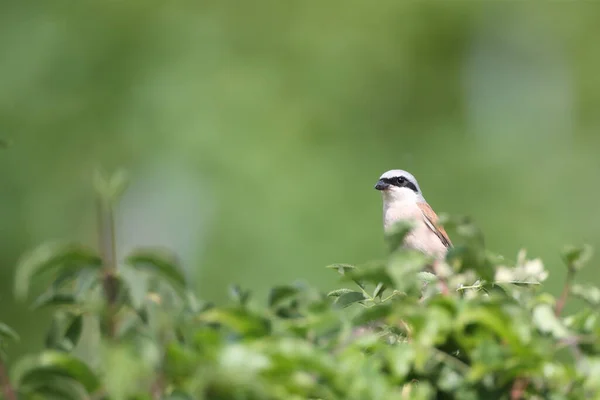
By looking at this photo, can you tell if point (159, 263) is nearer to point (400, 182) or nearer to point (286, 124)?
point (400, 182)

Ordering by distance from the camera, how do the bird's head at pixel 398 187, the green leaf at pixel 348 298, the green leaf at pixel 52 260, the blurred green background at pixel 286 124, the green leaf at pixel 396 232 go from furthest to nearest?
1. the blurred green background at pixel 286 124
2. the bird's head at pixel 398 187
3. the green leaf at pixel 348 298
4. the green leaf at pixel 396 232
5. the green leaf at pixel 52 260

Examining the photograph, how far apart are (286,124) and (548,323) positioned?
13.0m

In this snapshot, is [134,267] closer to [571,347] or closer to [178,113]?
[571,347]

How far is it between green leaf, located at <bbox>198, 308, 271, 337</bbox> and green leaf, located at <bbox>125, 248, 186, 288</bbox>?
13 cm

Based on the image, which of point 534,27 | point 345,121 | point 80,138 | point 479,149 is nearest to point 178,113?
point 80,138

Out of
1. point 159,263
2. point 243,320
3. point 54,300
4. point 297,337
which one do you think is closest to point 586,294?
point 297,337

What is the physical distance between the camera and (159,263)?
1606 mm

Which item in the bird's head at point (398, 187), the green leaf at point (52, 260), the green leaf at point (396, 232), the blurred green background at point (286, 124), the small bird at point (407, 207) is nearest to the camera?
the green leaf at point (52, 260)

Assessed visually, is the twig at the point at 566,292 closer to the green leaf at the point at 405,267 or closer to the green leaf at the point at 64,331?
the green leaf at the point at 405,267

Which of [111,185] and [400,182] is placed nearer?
[111,185]

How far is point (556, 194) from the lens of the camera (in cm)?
1496

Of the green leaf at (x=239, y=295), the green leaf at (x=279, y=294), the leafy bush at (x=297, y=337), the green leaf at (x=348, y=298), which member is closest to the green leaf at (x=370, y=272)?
the leafy bush at (x=297, y=337)

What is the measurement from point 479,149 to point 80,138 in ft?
25.3

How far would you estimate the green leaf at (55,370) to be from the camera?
145 cm
